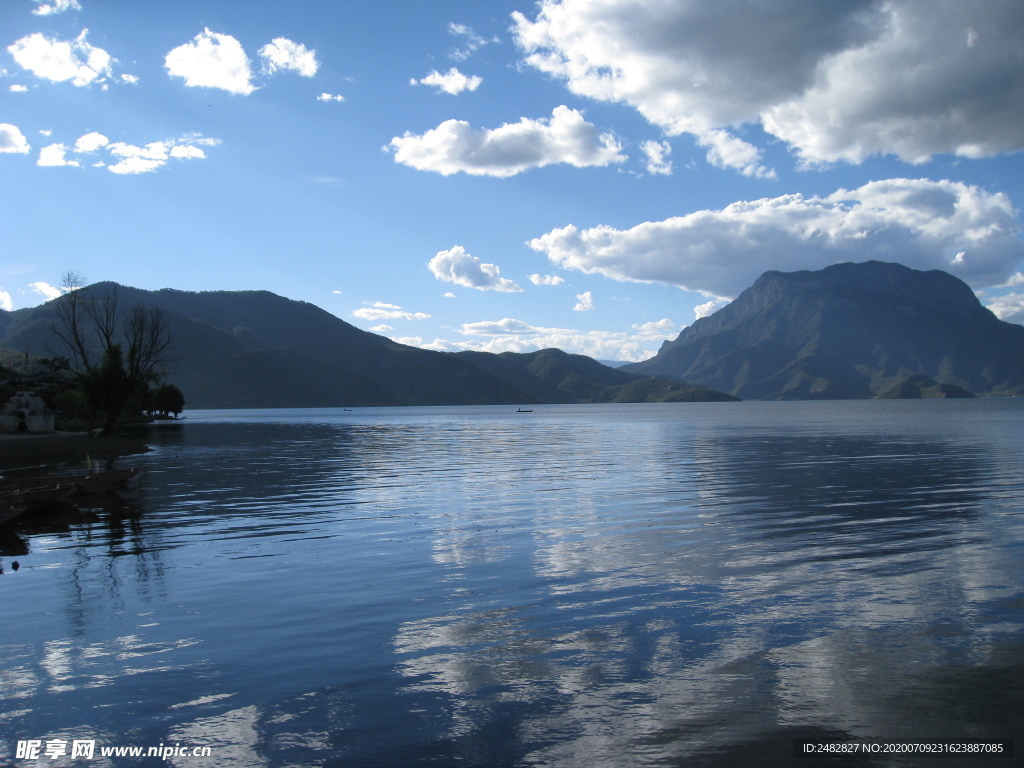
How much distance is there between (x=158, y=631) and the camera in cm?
1484

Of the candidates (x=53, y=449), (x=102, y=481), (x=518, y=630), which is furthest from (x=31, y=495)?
(x=53, y=449)

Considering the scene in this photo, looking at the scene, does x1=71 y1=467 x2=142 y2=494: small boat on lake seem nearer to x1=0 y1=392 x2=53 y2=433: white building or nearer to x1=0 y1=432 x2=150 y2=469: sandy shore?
x1=0 y1=432 x2=150 y2=469: sandy shore

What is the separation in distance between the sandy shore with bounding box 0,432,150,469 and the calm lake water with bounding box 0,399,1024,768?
31170 millimetres

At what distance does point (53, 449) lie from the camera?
6309 cm

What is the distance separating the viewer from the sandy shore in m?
56.6

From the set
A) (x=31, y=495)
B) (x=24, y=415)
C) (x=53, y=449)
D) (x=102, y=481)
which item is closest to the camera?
(x=31, y=495)

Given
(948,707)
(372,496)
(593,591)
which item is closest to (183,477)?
(372,496)

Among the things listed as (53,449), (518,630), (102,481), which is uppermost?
(53,449)

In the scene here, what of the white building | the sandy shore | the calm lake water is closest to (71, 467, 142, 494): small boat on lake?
the calm lake water

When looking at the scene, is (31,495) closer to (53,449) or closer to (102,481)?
(102,481)

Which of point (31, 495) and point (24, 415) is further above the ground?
point (24, 415)

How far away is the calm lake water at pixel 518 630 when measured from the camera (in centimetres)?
1000

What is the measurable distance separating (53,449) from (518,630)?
211 ft

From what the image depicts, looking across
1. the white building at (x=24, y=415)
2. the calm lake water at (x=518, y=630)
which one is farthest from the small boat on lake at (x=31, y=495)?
the white building at (x=24, y=415)
